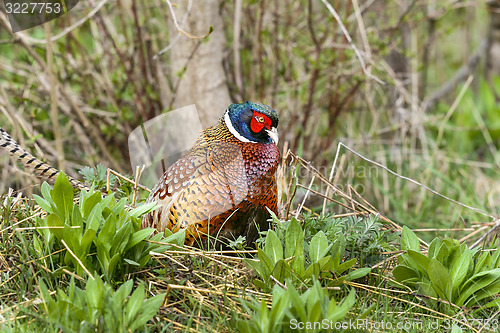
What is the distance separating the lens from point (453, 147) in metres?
6.45

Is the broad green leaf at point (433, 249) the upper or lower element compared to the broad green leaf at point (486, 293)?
upper

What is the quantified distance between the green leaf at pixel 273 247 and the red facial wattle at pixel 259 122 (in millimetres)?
474

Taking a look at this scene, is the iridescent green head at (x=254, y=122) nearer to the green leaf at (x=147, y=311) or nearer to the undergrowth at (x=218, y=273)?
the undergrowth at (x=218, y=273)

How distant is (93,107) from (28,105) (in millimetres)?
649

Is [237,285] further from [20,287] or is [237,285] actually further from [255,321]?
[20,287]

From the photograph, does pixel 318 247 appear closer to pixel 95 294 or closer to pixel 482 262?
pixel 482 262

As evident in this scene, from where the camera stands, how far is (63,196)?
2.32 meters

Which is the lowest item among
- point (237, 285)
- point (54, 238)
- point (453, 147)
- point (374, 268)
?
point (453, 147)

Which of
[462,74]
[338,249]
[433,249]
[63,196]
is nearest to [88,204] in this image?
[63,196]

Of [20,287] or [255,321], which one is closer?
[255,321]

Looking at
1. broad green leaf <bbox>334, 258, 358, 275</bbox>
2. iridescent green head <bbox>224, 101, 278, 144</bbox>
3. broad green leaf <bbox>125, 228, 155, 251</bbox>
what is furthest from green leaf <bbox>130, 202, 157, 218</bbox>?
broad green leaf <bbox>334, 258, 358, 275</bbox>

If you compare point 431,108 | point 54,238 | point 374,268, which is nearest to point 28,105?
point 54,238

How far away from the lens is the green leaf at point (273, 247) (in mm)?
2256

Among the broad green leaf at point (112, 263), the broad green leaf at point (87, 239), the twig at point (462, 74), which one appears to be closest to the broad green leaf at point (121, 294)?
the broad green leaf at point (112, 263)
